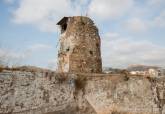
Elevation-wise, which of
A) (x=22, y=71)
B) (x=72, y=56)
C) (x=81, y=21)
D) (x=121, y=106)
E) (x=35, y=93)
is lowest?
(x=121, y=106)

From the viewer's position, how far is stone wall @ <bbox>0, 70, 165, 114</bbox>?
9.79 m

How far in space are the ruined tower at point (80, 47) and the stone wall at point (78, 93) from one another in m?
2.84

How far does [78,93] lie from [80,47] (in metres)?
4.39

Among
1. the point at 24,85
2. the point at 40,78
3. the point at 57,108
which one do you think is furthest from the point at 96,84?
the point at 24,85

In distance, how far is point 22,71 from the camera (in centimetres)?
1022

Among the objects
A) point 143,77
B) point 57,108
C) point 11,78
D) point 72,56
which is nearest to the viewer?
point 11,78

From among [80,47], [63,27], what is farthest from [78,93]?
[63,27]

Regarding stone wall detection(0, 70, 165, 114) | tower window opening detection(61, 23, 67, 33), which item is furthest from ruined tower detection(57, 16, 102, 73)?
stone wall detection(0, 70, 165, 114)

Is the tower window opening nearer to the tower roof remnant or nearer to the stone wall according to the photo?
the tower roof remnant

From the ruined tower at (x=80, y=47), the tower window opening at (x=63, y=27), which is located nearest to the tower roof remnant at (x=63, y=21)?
the ruined tower at (x=80, y=47)

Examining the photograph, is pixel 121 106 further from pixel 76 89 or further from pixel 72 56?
pixel 72 56

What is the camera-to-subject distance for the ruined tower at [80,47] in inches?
648

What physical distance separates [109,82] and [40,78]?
434 centimetres

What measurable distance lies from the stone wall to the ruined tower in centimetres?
284
